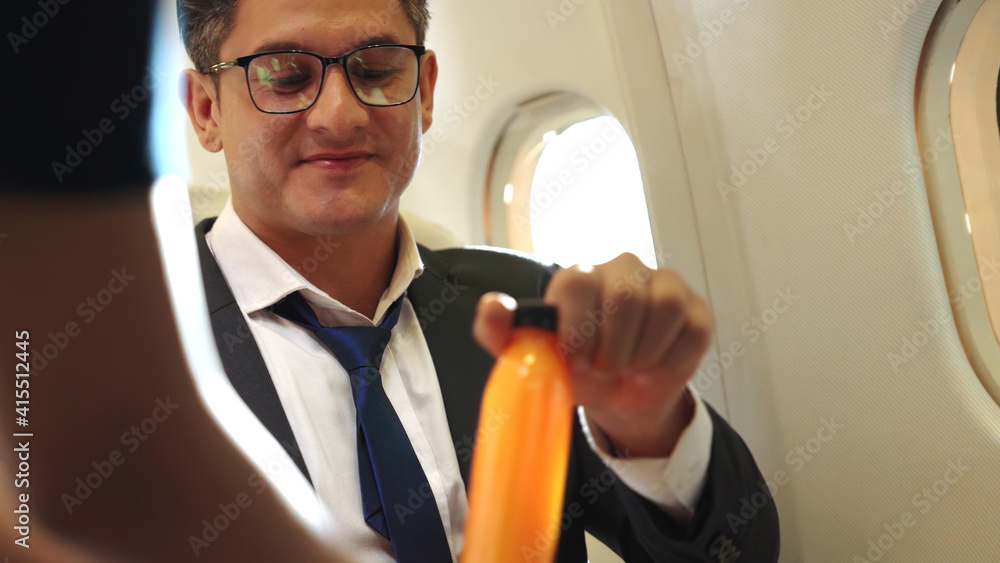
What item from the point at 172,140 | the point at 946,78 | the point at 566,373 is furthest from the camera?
the point at 946,78

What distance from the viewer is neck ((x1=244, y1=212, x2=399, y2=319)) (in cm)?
56

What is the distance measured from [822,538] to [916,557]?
0.08 metres

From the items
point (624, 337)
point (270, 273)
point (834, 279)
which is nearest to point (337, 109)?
point (270, 273)

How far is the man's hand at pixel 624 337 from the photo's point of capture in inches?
14.2

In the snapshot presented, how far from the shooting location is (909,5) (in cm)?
61

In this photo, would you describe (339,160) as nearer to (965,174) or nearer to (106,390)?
(106,390)

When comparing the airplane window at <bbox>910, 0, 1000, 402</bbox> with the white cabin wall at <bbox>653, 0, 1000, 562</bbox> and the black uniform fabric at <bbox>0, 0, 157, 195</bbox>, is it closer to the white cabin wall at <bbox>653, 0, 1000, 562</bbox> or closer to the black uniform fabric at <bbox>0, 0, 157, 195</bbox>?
the white cabin wall at <bbox>653, 0, 1000, 562</bbox>

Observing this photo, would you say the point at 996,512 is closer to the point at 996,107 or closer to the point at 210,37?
the point at 996,107

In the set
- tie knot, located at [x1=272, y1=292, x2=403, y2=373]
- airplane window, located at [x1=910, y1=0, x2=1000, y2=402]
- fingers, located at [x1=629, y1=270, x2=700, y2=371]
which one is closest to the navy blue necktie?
tie knot, located at [x1=272, y1=292, x2=403, y2=373]

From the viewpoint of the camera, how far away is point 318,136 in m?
0.49

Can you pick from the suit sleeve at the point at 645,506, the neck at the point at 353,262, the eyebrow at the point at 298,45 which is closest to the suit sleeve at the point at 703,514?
the suit sleeve at the point at 645,506

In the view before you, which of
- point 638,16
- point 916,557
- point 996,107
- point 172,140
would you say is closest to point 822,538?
point 916,557

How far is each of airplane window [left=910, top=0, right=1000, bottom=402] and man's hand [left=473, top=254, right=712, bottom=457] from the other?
12.3 inches

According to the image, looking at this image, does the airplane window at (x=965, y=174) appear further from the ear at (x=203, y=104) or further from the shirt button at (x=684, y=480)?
the ear at (x=203, y=104)
